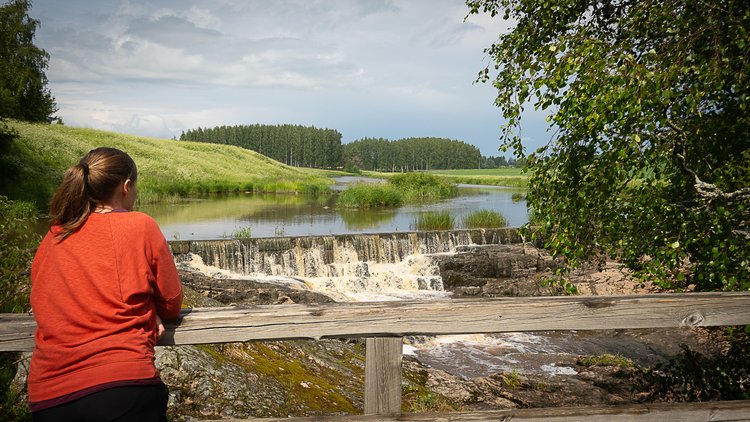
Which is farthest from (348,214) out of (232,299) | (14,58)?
(14,58)

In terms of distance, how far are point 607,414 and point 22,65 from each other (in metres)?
39.5

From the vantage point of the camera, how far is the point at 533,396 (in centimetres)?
768

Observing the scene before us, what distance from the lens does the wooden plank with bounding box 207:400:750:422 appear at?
9.05 ft

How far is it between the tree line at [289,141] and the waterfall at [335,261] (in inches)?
5173

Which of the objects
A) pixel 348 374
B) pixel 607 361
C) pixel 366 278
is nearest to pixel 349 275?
pixel 366 278

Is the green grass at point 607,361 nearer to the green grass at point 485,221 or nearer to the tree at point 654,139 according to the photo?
the tree at point 654,139

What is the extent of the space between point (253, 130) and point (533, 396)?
151 metres

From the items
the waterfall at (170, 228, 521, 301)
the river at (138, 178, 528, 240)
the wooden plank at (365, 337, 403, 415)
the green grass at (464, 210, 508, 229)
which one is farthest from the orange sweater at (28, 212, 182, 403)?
the green grass at (464, 210, 508, 229)

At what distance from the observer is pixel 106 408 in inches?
85.5

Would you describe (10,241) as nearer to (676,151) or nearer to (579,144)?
(579,144)

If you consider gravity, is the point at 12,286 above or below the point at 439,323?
below

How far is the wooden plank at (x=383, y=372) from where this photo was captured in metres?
2.73

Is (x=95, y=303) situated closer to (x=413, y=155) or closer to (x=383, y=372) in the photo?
(x=383, y=372)

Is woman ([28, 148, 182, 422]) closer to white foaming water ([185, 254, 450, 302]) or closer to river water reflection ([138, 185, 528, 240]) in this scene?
white foaming water ([185, 254, 450, 302])
